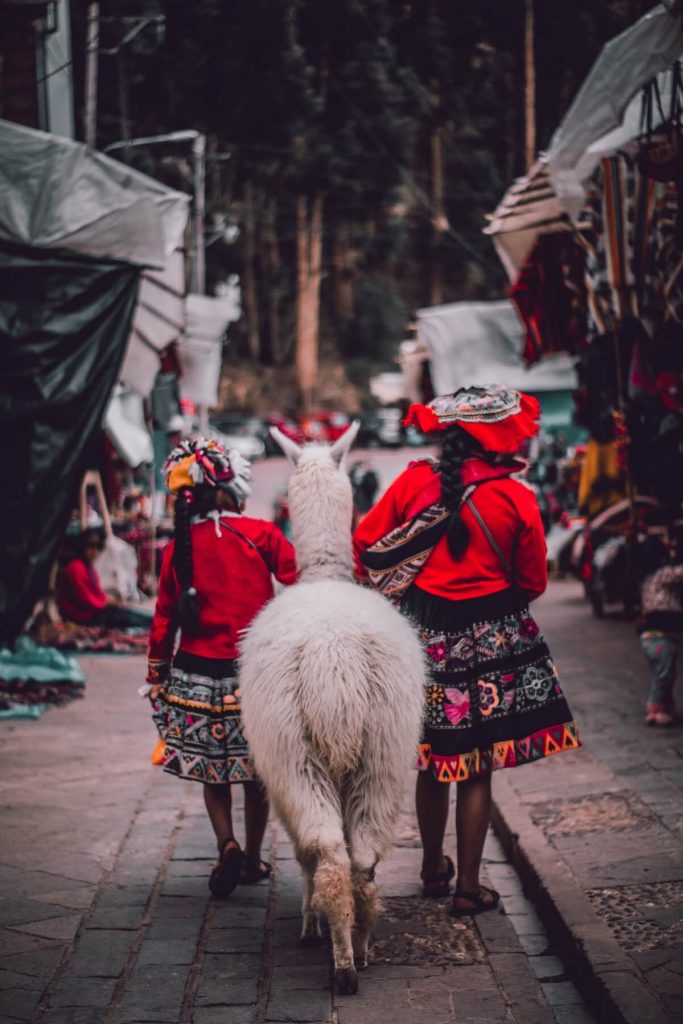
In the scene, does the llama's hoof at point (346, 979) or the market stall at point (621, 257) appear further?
the market stall at point (621, 257)

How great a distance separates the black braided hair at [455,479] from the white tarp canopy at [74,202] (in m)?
3.84

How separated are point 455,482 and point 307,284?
40.6 m

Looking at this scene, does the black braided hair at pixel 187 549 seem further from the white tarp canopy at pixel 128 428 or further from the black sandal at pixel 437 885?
the white tarp canopy at pixel 128 428

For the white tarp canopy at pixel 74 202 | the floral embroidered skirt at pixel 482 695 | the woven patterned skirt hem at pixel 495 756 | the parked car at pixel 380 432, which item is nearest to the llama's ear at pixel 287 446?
the floral embroidered skirt at pixel 482 695

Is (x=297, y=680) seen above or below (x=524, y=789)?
above

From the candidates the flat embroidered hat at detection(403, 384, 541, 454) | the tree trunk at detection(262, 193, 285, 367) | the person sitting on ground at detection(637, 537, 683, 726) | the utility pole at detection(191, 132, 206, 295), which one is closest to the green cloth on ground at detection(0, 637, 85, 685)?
the person sitting on ground at detection(637, 537, 683, 726)

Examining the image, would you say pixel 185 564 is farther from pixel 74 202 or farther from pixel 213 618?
pixel 74 202

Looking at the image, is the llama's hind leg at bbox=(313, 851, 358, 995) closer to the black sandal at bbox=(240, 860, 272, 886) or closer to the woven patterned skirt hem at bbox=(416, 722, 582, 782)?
the woven patterned skirt hem at bbox=(416, 722, 582, 782)

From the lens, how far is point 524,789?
A: 646 cm

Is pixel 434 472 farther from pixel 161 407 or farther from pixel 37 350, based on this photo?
pixel 161 407

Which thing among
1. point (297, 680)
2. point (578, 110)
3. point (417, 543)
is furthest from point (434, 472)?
point (578, 110)

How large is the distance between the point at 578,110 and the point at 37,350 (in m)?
3.70

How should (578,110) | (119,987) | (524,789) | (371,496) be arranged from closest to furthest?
(119,987)
(524,789)
(578,110)
(371,496)

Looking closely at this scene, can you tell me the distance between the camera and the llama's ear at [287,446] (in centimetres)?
492
